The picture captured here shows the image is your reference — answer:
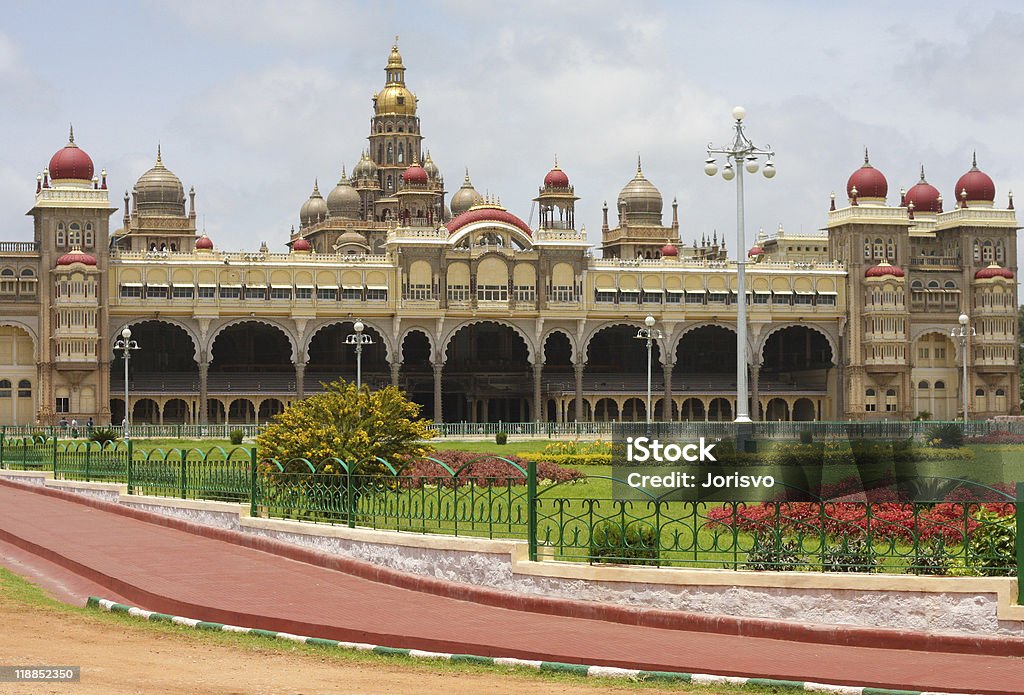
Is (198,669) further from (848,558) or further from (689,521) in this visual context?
(689,521)

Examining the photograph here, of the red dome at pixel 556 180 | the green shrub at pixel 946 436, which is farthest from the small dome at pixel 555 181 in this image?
the green shrub at pixel 946 436

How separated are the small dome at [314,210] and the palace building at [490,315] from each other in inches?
279

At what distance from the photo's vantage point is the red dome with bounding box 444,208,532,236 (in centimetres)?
7306

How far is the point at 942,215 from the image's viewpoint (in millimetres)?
85250

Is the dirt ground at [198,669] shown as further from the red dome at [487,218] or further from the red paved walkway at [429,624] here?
the red dome at [487,218]

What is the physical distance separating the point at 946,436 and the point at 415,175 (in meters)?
48.3

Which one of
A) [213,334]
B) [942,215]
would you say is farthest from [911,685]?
[942,215]

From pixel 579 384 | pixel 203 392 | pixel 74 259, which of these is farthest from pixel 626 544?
pixel 579 384

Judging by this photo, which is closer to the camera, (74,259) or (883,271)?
(74,259)

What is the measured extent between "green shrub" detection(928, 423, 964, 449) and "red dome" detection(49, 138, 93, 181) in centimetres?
4176

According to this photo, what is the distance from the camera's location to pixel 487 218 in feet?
241

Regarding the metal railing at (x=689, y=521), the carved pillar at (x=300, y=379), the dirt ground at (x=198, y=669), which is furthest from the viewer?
the carved pillar at (x=300, y=379)

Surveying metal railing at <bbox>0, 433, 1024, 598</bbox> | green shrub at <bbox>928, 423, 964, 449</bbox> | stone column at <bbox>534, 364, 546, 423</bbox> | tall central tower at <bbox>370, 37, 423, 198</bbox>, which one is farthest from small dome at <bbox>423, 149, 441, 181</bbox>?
metal railing at <bbox>0, 433, 1024, 598</bbox>

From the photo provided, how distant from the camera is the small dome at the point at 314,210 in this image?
96000 mm
